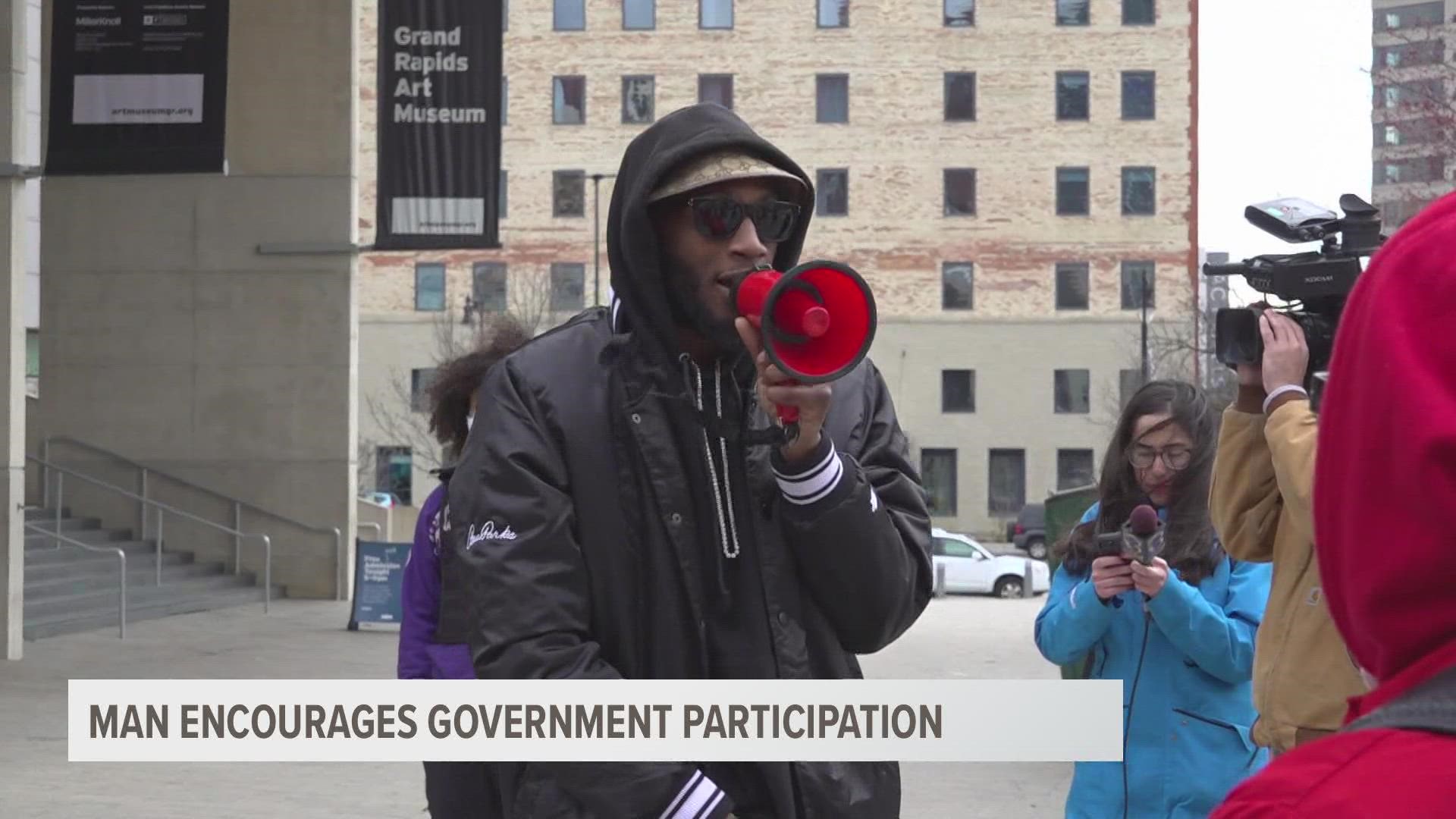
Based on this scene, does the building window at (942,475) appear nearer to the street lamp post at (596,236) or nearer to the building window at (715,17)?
the street lamp post at (596,236)

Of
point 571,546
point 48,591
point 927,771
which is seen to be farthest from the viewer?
point 48,591

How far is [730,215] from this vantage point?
3.02 m

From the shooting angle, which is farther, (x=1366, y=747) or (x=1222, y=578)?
(x=1222, y=578)

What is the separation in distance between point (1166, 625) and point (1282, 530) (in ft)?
1.57

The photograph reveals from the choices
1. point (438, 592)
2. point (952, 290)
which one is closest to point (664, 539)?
point (438, 592)

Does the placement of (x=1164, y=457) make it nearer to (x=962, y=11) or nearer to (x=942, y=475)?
(x=962, y=11)

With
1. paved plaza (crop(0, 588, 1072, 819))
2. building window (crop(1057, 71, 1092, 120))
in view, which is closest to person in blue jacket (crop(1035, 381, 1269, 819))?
paved plaza (crop(0, 588, 1072, 819))

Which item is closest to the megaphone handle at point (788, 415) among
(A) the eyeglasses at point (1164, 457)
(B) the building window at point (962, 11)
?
(A) the eyeglasses at point (1164, 457)

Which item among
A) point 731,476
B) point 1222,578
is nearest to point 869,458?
point 731,476

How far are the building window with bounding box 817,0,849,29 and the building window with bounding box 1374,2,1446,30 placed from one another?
43698mm

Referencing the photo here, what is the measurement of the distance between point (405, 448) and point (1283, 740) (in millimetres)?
63028

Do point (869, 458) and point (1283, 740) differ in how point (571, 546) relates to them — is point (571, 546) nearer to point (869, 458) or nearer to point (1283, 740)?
point (869, 458)

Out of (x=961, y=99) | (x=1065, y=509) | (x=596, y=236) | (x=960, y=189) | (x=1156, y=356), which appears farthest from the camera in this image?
(x=960, y=189)

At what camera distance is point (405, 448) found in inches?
2594
